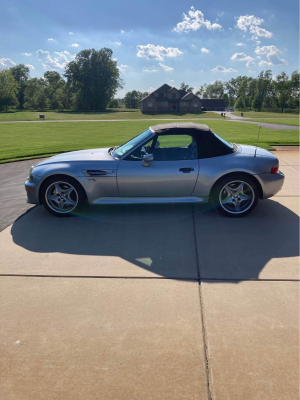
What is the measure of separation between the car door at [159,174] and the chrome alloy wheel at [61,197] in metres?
0.81

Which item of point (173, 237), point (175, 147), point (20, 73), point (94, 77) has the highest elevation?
point (20, 73)

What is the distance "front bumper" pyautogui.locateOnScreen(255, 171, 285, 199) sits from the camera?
5254 millimetres

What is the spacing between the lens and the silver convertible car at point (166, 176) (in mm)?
5188

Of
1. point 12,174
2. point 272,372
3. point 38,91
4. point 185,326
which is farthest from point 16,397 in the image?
point 38,91

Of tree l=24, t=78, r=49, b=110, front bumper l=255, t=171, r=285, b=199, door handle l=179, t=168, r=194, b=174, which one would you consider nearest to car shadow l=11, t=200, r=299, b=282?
front bumper l=255, t=171, r=285, b=199

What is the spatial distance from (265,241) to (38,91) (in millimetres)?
105803

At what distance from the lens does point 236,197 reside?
5.32 meters

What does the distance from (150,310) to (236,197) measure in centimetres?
290

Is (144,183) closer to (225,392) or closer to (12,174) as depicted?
(225,392)

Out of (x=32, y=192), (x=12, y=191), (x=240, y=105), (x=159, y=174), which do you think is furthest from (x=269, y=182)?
(x=240, y=105)

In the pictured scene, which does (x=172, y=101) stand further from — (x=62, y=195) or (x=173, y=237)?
(x=173, y=237)

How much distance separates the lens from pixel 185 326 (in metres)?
2.80

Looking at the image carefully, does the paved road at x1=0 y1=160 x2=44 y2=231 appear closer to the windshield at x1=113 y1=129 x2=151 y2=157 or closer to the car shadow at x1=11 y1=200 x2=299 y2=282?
the car shadow at x1=11 y1=200 x2=299 y2=282

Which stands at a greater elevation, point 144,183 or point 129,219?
point 144,183
